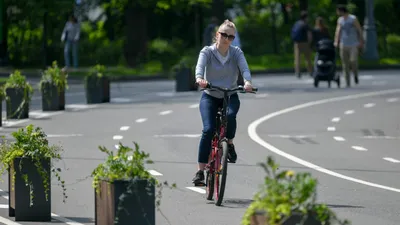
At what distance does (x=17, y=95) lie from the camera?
23.3 metres

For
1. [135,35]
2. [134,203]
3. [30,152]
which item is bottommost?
[135,35]

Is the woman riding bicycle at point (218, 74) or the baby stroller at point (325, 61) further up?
the woman riding bicycle at point (218, 74)

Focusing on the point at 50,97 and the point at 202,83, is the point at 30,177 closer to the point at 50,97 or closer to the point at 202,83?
the point at 202,83

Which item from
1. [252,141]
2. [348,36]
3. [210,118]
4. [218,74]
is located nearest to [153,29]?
[348,36]

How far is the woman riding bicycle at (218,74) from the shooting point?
1228 cm

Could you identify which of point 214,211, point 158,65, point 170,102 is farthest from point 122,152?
point 158,65

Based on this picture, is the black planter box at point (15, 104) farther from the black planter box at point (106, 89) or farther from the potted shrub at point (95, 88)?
the black planter box at point (106, 89)

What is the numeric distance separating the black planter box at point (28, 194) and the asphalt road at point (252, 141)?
34 centimetres

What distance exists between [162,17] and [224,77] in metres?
41.8

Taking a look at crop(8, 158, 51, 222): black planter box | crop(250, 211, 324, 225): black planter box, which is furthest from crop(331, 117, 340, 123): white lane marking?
crop(250, 211, 324, 225): black planter box

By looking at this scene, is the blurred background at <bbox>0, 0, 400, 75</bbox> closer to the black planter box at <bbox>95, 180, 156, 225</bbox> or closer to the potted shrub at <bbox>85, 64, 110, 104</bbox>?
the potted shrub at <bbox>85, 64, 110, 104</bbox>

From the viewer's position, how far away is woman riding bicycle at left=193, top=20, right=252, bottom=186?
1228 cm

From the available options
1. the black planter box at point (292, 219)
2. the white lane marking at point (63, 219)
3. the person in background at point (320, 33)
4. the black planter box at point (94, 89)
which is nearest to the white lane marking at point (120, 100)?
the black planter box at point (94, 89)

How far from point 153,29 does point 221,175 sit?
142 ft
